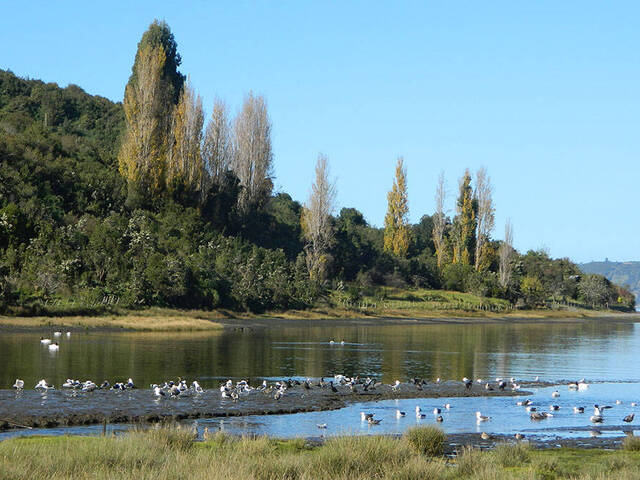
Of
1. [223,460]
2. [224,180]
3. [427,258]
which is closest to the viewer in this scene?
[223,460]

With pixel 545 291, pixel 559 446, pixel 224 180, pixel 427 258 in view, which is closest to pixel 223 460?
pixel 559 446

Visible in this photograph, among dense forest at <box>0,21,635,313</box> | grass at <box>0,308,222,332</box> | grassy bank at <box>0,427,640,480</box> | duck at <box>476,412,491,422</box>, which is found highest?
dense forest at <box>0,21,635,313</box>

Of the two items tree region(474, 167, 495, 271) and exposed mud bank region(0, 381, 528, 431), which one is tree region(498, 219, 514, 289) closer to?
tree region(474, 167, 495, 271)

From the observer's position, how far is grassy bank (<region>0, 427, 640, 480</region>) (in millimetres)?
12867

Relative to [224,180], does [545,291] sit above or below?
below

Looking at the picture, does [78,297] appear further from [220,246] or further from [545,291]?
[545,291]

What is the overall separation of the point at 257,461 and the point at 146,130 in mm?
67057

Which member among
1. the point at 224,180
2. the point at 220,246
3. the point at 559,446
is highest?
the point at 224,180

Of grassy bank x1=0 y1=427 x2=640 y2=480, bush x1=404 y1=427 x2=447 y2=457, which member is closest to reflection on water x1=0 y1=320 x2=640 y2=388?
bush x1=404 y1=427 x2=447 y2=457

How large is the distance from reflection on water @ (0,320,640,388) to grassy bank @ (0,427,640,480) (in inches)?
522

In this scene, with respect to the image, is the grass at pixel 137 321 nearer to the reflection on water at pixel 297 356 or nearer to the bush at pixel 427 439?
the reflection on water at pixel 297 356

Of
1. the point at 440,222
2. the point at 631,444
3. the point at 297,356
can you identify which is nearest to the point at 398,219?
the point at 440,222

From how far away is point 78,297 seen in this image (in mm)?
58188

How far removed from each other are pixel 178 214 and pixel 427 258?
141 feet
